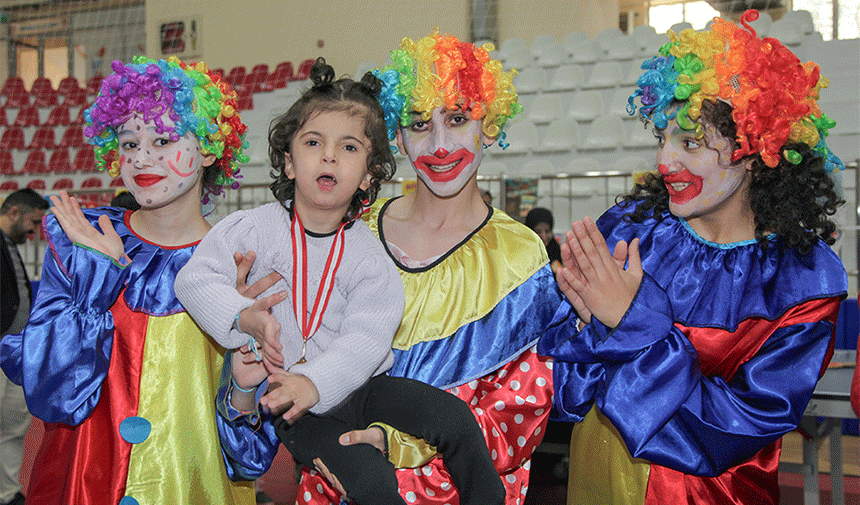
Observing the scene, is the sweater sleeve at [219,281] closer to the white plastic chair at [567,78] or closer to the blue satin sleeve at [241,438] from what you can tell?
the blue satin sleeve at [241,438]

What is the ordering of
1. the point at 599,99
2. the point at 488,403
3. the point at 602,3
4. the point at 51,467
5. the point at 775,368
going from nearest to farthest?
the point at 775,368 → the point at 488,403 → the point at 51,467 → the point at 599,99 → the point at 602,3

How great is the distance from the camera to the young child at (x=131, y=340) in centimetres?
179

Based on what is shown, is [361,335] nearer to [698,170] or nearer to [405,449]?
[405,449]

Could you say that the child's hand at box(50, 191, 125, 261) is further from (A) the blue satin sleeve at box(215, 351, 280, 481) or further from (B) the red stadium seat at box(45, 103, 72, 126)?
(B) the red stadium seat at box(45, 103, 72, 126)

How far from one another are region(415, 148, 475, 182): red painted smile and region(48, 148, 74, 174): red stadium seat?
10038 mm

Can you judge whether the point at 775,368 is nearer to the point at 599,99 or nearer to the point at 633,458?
the point at 633,458

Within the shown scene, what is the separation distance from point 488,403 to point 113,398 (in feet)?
3.28

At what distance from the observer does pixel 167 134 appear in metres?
1.93

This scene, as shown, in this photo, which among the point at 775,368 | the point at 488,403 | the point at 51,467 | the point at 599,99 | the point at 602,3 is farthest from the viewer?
the point at 602,3

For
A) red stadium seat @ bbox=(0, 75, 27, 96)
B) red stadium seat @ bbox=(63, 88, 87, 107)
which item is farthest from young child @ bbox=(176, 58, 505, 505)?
red stadium seat @ bbox=(0, 75, 27, 96)

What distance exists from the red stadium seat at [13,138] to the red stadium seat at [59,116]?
1.62 ft

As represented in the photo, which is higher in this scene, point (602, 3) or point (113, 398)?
point (602, 3)

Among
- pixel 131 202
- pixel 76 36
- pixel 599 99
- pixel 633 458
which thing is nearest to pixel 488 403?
pixel 633 458

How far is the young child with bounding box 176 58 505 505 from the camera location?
4.89ft
